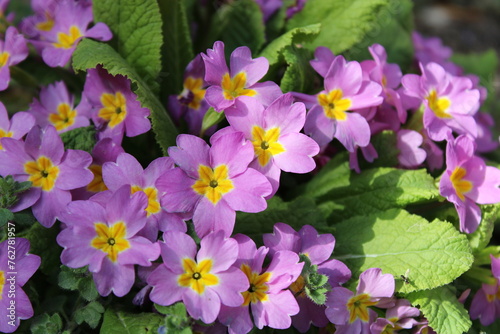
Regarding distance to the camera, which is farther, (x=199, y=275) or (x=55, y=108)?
(x=55, y=108)

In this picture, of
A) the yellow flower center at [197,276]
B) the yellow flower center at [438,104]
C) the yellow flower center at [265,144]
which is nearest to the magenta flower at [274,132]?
the yellow flower center at [265,144]

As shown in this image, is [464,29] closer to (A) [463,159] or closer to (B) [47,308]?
(A) [463,159]

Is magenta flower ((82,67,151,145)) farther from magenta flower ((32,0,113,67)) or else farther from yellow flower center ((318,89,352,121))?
yellow flower center ((318,89,352,121))

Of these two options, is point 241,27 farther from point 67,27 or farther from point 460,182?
point 460,182

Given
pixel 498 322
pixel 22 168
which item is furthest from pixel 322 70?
pixel 498 322

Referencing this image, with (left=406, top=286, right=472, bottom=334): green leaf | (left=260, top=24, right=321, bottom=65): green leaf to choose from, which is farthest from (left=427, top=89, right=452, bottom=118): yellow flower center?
(left=406, top=286, right=472, bottom=334): green leaf

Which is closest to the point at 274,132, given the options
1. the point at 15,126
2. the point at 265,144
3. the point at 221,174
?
the point at 265,144
